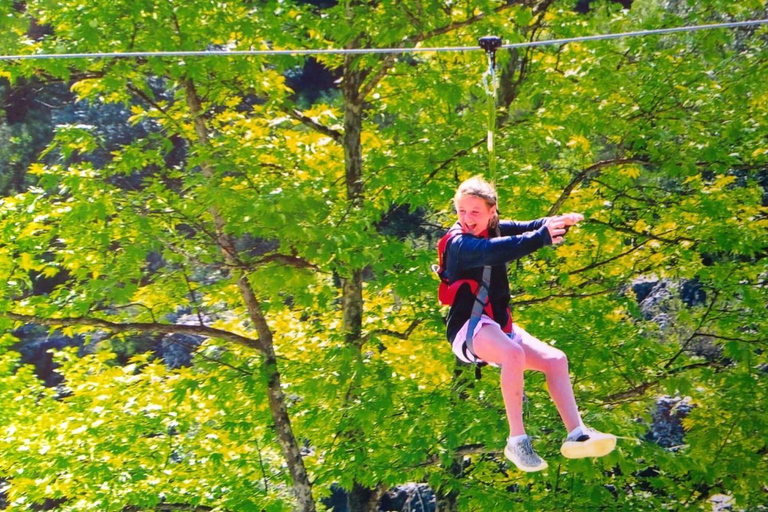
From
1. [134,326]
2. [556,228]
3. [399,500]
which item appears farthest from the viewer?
[399,500]

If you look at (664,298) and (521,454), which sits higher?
(664,298)

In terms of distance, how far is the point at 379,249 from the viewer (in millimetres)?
7473

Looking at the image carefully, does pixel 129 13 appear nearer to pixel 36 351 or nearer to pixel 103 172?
pixel 103 172

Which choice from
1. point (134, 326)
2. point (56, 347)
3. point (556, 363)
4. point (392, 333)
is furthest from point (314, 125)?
point (56, 347)

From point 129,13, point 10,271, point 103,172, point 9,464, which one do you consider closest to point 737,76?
point 129,13

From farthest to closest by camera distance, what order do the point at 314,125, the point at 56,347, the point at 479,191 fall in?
the point at 56,347, the point at 314,125, the point at 479,191

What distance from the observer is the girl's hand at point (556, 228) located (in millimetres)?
3809

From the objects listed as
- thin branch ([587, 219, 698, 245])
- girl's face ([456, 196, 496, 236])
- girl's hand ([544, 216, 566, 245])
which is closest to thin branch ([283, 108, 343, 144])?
thin branch ([587, 219, 698, 245])

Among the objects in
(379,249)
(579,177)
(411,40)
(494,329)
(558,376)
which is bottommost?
(558,376)

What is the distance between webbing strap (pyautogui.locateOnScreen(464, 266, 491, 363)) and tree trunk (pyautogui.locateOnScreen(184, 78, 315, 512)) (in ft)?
14.6

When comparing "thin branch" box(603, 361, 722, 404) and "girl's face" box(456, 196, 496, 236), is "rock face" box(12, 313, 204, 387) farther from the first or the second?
"girl's face" box(456, 196, 496, 236)

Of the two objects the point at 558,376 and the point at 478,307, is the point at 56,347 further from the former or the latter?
the point at 558,376

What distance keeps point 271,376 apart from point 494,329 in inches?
187

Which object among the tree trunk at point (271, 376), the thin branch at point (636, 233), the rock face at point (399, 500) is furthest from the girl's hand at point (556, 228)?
the rock face at point (399, 500)
